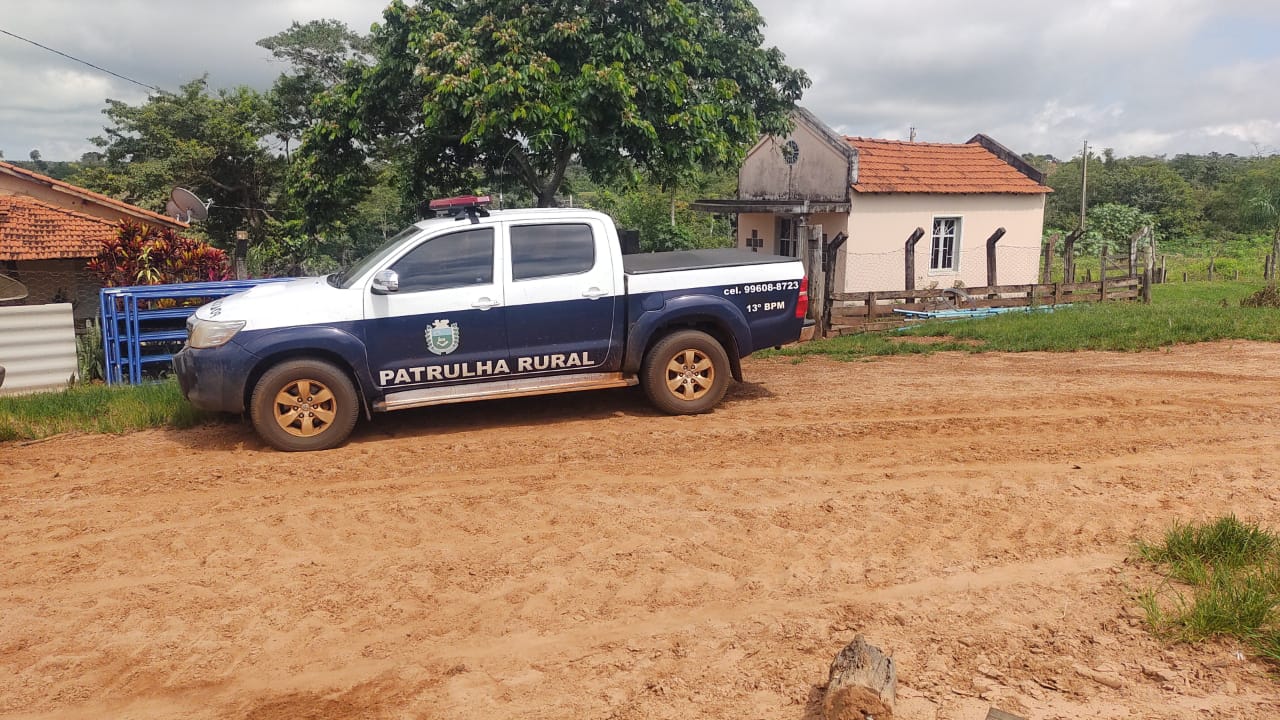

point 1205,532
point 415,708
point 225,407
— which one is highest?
point 225,407

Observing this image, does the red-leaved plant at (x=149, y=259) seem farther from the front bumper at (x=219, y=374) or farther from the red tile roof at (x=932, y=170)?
the red tile roof at (x=932, y=170)

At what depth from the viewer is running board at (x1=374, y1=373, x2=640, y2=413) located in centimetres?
743

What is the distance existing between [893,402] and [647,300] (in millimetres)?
2567

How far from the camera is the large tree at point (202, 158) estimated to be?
26.3 metres

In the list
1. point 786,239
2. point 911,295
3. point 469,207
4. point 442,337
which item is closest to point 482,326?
point 442,337

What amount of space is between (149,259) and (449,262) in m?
8.42

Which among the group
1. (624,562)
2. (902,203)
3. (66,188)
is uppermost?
(66,188)

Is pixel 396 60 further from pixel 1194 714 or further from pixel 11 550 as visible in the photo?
pixel 1194 714

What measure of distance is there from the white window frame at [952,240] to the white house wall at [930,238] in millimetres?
33

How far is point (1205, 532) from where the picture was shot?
4855 millimetres

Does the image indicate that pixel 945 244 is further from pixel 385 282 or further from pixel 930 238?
pixel 385 282

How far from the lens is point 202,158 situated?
2638cm

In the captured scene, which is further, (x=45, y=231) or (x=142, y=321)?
(x=45, y=231)

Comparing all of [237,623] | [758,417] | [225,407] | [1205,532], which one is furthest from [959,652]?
[225,407]
